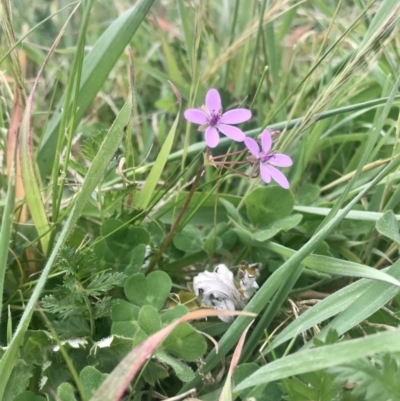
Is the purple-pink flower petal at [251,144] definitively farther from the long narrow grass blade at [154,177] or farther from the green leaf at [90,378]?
the green leaf at [90,378]

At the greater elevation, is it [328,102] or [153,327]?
[328,102]

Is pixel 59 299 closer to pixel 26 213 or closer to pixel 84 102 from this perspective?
pixel 26 213

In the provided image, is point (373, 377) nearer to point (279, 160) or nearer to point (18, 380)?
point (279, 160)

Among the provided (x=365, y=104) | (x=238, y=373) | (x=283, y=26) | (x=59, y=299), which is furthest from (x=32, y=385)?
(x=283, y=26)

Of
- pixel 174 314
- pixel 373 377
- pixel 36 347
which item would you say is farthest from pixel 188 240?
pixel 373 377

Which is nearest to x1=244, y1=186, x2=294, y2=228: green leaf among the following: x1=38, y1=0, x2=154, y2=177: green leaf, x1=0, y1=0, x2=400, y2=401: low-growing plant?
x1=0, y1=0, x2=400, y2=401: low-growing plant

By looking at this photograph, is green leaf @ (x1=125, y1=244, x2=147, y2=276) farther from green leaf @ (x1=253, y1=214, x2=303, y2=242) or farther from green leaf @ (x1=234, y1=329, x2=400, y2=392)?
green leaf @ (x1=234, y1=329, x2=400, y2=392)
